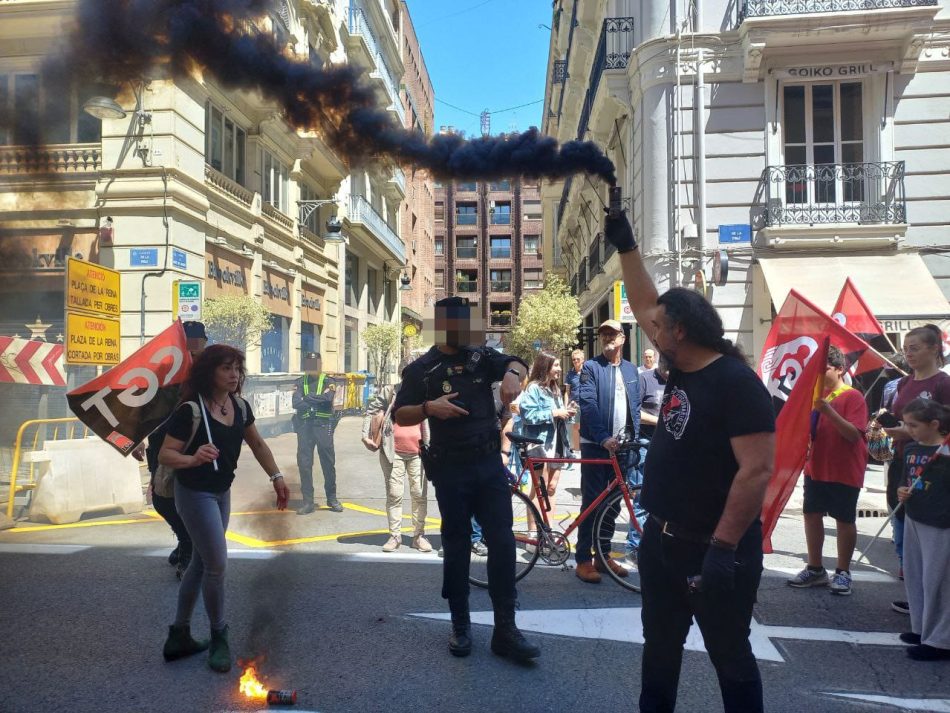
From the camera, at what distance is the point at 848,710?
309cm

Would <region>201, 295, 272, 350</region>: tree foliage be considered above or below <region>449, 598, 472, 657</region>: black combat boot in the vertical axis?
above

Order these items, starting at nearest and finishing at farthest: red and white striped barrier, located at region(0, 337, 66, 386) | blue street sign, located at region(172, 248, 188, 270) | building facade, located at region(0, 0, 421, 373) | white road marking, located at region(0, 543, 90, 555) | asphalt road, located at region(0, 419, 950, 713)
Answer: asphalt road, located at region(0, 419, 950, 713) → building facade, located at region(0, 0, 421, 373) → white road marking, located at region(0, 543, 90, 555) → red and white striped barrier, located at region(0, 337, 66, 386) → blue street sign, located at region(172, 248, 188, 270)

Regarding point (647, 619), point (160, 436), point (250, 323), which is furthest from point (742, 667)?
point (250, 323)

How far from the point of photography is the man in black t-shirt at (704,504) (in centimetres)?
231

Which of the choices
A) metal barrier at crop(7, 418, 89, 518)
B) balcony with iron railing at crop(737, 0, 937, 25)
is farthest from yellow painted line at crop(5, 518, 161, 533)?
balcony with iron railing at crop(737, 0, 937, 25)

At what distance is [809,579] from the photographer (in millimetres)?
4840

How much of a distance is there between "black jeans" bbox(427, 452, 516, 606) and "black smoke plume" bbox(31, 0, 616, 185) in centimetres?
165

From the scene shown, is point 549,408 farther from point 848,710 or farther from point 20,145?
point 20,145

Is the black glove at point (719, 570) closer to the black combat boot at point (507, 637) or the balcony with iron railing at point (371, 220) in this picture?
the black combat boot at point (507, 637)

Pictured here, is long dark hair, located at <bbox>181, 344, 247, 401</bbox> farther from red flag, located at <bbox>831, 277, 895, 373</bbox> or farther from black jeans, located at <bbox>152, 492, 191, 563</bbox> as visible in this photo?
red flag, located at <bbox>831, 277, 895, 373</bbox>

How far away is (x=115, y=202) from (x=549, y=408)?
4622 millimetres

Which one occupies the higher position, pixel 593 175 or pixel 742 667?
pixel 593 175

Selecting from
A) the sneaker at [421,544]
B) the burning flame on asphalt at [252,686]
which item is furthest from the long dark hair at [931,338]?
the burning flame on asphalt at [252,686]

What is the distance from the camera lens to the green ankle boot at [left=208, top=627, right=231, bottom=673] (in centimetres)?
345
